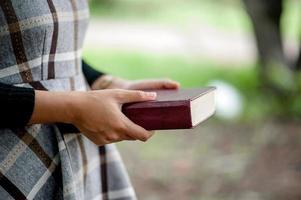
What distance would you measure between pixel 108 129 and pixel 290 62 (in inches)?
170

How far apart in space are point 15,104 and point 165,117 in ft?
0.77

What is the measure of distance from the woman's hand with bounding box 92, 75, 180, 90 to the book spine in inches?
9.8

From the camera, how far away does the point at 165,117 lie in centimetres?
114

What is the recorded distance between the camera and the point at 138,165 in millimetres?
4020

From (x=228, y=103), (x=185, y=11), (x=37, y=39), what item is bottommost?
(x=185, y=11)

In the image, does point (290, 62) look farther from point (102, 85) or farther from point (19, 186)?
point (19, 186)

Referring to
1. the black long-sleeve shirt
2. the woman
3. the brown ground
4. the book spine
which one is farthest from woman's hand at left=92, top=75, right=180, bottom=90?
the brown ground

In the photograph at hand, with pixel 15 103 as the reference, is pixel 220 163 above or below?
below

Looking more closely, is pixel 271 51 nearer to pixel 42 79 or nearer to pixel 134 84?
pixel 134 84

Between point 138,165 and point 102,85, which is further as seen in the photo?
point 138,165

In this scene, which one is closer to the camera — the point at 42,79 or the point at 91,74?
the point at 42,79

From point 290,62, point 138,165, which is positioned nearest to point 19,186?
point 138,165

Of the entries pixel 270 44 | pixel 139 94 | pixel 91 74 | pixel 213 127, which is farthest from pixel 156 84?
pixel 270 44

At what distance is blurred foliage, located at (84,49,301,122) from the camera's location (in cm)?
480
